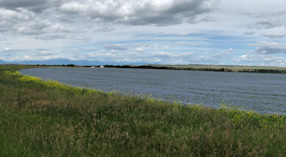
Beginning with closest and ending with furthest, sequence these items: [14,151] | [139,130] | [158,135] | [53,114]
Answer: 1. [14,151]
2. [158,135]
3. [139,130]
4. [53,114]

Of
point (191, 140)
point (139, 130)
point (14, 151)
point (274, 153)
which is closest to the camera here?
point (14, 151)

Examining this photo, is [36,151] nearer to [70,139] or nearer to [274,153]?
[70,139]

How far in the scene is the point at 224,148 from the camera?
5906mm

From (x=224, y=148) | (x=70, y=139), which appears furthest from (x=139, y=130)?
(x=224, y=148)

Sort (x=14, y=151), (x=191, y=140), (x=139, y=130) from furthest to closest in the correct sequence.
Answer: (x=139, y=130), (x=191, y=140), (x=14, y=151)

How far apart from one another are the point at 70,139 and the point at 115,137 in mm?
1440

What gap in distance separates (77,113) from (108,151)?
5.90 metres

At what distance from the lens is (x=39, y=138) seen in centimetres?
635

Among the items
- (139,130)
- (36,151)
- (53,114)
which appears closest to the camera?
(36,151)

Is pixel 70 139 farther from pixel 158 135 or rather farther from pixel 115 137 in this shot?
pixel 158 135

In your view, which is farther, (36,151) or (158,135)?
(158,135)

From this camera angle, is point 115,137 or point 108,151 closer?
point 108,151

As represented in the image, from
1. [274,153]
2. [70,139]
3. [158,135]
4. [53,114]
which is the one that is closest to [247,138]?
[274,153]

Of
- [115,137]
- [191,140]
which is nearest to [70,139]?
[115,137]
